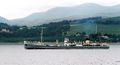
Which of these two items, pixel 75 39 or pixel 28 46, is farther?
pixel 75 39

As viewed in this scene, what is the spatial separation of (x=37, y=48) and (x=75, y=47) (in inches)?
456
